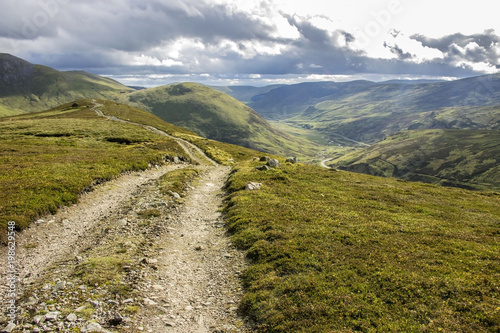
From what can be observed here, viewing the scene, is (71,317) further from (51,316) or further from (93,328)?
(93,328)

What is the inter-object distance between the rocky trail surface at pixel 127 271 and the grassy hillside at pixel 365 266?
202 cm

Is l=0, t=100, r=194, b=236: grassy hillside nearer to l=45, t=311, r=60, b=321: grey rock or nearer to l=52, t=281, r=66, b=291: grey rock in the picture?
l=52, t=281, r=66, b=291: grey rock

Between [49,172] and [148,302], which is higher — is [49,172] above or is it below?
above

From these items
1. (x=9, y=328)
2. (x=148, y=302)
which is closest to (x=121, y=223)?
(x=148, y=302)

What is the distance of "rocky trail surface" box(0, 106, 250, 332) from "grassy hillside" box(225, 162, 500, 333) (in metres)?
2.02

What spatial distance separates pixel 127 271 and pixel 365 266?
1503cm

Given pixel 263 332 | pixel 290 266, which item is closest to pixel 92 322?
pixel 263 332

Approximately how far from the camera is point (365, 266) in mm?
16391

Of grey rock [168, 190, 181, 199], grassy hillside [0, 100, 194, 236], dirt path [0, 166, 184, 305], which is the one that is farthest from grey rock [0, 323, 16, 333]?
grey rock [168, 190, 181, 199]

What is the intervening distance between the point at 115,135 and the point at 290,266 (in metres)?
74.3

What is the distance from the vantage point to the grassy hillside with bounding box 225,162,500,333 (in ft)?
40.1

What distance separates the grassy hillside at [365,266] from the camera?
12.2 meters

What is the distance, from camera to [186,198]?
106 feet

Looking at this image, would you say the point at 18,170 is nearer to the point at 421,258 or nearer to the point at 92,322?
the point at 92,322
